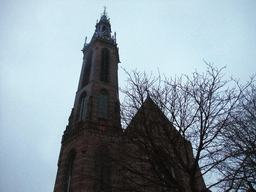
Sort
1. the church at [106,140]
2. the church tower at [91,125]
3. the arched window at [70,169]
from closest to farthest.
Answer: the church at [106,140] < the church tower at [91,125] < the arched window at [70,169]

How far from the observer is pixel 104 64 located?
21500mm

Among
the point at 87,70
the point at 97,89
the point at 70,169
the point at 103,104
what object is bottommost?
the point at 70,169

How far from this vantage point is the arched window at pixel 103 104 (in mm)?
16759

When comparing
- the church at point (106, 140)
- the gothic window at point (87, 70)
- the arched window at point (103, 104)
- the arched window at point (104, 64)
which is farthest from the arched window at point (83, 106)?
the arched window at point (104, 64)

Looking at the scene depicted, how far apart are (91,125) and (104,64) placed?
859 cm

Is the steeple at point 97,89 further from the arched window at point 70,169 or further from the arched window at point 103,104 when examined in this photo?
the arched window at point 70,169

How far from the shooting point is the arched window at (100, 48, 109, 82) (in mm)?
20188

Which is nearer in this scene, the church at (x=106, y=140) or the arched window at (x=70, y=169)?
the church at (x=106, y=140)

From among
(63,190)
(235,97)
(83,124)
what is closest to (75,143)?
(83,124)

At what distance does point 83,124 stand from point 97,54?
950 centimetres

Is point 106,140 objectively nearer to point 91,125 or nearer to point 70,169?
point 91,125

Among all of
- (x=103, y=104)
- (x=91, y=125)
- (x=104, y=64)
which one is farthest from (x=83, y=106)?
(x=104, y=64)

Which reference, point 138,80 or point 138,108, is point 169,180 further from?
point 138,80

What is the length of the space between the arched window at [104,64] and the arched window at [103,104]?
2.10 m
